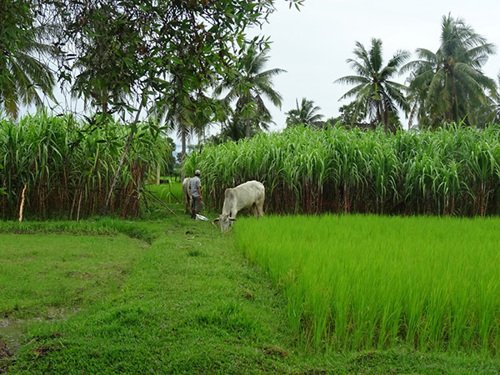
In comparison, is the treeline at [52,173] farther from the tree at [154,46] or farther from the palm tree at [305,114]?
the palm tree at [305,114]

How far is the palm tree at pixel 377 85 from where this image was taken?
27.5m

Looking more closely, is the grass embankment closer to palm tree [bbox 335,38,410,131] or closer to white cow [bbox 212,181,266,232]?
white cow [bbox 212,181,266,232]

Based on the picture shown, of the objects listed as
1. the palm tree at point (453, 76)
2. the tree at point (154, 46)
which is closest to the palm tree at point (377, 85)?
the palm tree at point (453, 76)

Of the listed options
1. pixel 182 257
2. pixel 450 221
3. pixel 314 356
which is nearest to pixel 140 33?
pixel 314 356

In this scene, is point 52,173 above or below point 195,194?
above

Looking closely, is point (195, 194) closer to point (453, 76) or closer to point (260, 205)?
point (260, 205)

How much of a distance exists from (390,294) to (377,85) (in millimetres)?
26387

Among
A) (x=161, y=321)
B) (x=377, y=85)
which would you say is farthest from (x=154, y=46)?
(x=377, y=85)

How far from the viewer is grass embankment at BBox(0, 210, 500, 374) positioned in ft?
8.27

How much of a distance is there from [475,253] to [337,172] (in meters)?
4.99

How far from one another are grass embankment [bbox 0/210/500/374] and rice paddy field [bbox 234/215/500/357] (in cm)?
17

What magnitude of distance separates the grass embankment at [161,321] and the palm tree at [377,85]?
940 inches

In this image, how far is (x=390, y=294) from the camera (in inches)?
118

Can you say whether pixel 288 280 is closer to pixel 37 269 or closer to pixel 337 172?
pixel 37 269
